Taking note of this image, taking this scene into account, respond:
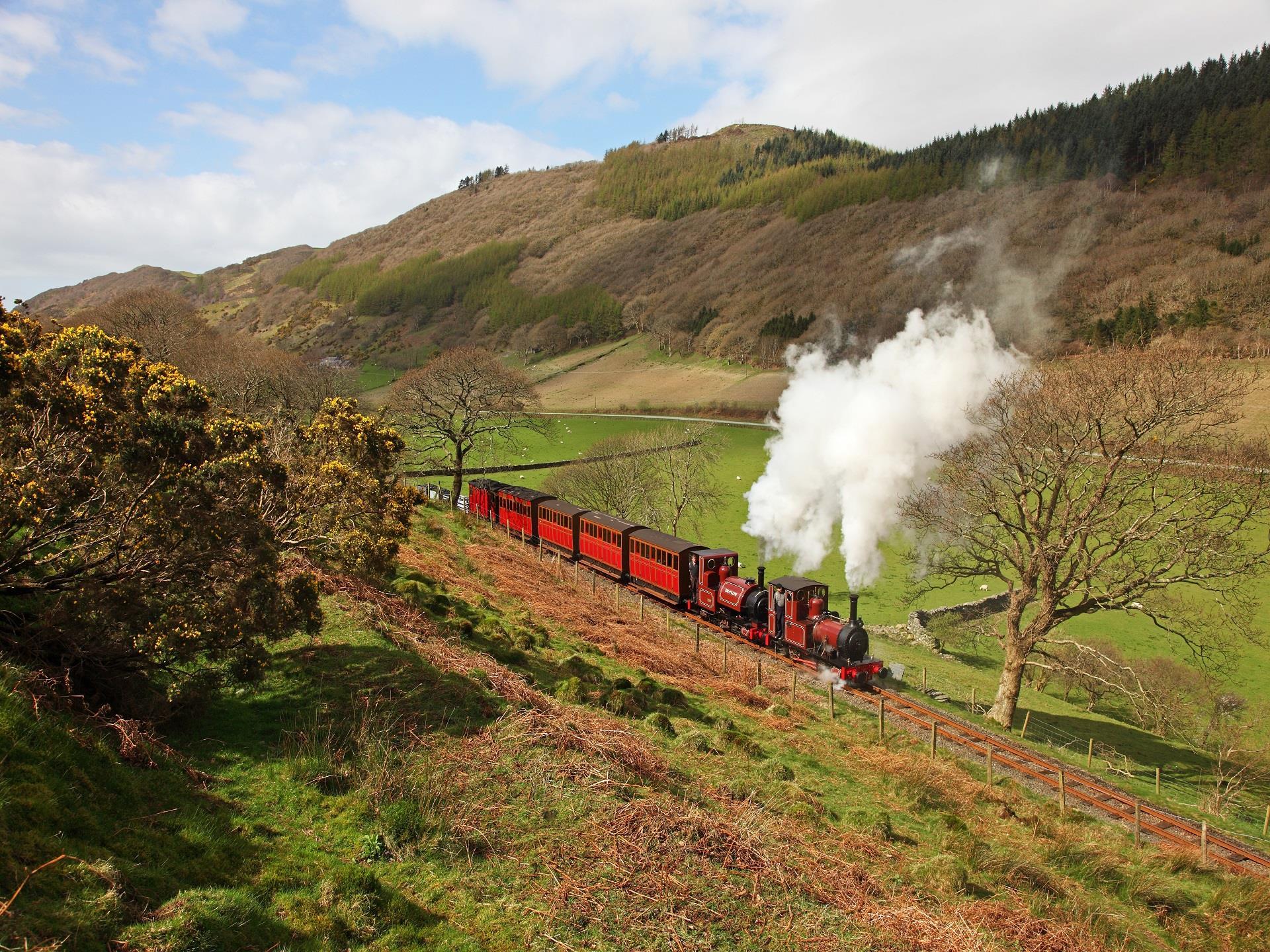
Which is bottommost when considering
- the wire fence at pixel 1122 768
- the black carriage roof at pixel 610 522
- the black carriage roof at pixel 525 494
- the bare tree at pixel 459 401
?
the wire fence at pixel 1122 768

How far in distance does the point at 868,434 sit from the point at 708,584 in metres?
10.6

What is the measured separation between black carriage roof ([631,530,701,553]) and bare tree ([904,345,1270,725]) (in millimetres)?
9348

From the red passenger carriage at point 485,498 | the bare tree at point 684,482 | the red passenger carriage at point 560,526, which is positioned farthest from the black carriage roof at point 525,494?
the bare tree at point 684,482

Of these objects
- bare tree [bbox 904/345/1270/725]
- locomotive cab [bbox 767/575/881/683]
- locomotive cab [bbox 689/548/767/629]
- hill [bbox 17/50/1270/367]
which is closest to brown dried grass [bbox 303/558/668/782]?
locomotive cab [bbox 767/575/881/683]

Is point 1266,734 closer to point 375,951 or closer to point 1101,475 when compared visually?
point 1101,475

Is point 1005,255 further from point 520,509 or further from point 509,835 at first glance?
point 509,835

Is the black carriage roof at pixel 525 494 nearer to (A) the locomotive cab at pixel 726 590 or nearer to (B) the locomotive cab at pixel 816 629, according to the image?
(A) the locomotive cab at pixel 726 590

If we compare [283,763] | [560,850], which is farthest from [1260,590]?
[283,763]

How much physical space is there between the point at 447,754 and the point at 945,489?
72.5 feet

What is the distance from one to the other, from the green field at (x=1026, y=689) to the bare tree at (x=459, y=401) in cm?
1679

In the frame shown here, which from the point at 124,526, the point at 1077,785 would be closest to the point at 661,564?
the point at 1077,785

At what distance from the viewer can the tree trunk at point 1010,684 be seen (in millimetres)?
25469

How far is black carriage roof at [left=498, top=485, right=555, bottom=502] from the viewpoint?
41812 millimetres

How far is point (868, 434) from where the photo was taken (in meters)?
33.6
